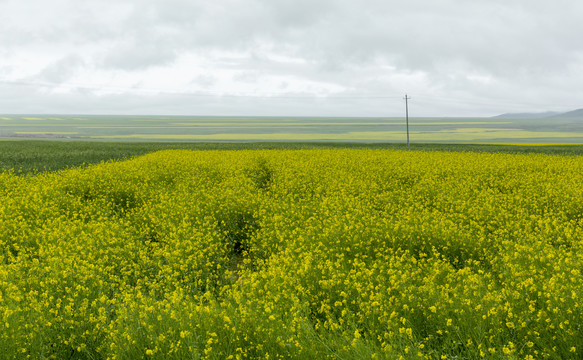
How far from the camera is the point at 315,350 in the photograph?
3730 mm

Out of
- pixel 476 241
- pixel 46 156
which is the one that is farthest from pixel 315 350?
pixel 46 156

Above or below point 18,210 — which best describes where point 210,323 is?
below

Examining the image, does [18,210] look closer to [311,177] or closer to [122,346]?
[122,346]

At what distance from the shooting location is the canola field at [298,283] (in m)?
3.94

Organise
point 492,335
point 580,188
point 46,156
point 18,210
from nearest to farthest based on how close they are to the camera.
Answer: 1. point 492,335
2. point 18,210
3. point 580,188
4. point 46,156

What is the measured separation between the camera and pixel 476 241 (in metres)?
7.51

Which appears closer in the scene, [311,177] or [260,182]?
[311,177]

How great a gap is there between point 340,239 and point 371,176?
8.27 metres

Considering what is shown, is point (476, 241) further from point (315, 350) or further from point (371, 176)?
point (371, 176)

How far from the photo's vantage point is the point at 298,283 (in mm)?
5273

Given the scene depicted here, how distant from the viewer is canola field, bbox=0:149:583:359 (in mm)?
3936

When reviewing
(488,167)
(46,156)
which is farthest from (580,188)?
(46,156)

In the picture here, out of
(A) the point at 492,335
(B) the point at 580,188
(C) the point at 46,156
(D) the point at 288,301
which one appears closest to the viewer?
(A) the point at 492,335

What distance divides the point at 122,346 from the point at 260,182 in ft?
43.5
